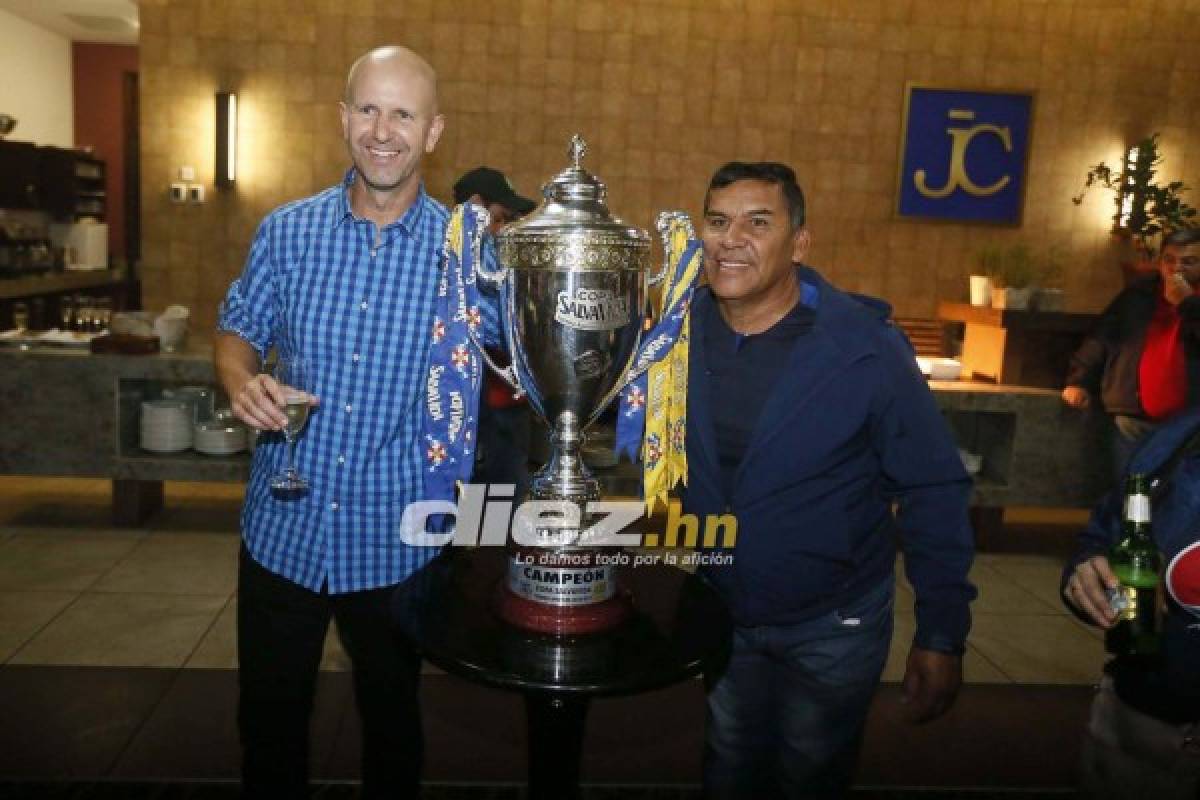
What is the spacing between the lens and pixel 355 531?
71.3 inches

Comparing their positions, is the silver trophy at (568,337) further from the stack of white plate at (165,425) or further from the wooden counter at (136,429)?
the stack of white plate at (165,425)

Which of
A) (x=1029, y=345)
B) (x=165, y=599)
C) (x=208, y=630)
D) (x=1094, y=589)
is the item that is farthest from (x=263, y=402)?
(x=1029, y=345)

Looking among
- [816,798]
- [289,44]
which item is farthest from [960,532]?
[289,44]

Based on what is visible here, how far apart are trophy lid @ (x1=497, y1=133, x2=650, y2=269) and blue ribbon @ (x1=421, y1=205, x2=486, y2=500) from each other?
0.47 feet

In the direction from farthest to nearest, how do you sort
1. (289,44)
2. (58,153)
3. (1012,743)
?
1. (58,153)
2. (289,44)
3. (1012,743)

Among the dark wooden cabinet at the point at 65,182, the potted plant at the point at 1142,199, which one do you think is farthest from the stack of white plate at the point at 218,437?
the dark wooden cabinet at the point at 65,182

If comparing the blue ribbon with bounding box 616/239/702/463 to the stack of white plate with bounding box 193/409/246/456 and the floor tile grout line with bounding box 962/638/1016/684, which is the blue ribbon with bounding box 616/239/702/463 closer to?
the floor tile grout line with bounding box 962/638/1016/684

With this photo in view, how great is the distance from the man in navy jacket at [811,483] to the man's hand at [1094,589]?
0.18 m

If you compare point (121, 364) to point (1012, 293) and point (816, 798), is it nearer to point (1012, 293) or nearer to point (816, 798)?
point (816, 798)

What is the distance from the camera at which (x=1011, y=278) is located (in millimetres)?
5055

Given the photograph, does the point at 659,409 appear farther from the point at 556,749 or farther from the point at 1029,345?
the point at 1029,345

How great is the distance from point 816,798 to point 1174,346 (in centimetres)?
295

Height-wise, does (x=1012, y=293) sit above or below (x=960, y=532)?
above

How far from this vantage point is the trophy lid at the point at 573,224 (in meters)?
1.43
